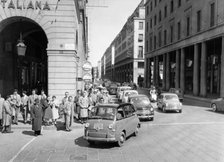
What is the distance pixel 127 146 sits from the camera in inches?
421

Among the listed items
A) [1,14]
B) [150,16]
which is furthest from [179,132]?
[150,16]

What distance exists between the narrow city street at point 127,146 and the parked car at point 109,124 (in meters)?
0.41

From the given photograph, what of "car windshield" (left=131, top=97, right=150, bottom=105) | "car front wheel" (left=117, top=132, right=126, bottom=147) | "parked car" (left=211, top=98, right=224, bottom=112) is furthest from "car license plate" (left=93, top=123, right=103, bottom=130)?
"parked car" (left=211, top=98, right=224, bottom=112)

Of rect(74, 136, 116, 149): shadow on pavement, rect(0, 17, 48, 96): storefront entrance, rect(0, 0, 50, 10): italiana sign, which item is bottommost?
rect(74, 136, 116, 149): shadow on pavement

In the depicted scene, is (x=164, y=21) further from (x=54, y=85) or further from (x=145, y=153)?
(x=145, y=153)

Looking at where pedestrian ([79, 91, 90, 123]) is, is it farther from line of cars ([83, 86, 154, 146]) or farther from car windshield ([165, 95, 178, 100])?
car windshield ([165, 95, 178, 100])

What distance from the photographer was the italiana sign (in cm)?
1750

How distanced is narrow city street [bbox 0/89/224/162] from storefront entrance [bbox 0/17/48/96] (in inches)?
335

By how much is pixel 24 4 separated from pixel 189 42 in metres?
29.4

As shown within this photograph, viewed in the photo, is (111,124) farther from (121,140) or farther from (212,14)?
(212,14)

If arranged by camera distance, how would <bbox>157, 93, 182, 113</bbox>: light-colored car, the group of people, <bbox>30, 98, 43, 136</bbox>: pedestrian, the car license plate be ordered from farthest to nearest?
<bbox>157, 93, 182, 113</bbox>: light-colored car < the group of people < <bbox>30, 98, 43, 136</bbox>: pedestrian < the car license plate

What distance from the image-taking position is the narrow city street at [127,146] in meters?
9.02

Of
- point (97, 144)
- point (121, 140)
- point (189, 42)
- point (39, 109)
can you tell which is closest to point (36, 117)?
point (39, 109)

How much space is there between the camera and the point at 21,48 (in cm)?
1619
